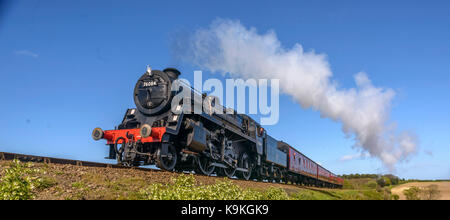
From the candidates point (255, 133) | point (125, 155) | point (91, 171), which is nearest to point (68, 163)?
point (91, 171)

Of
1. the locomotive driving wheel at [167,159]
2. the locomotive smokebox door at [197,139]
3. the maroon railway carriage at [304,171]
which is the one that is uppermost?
the locomotive smokebox door at [197,139]

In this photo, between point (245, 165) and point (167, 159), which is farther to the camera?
point (245, 165)

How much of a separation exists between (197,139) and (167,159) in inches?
48.7

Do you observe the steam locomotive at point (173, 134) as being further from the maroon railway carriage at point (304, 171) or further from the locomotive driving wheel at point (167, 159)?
the maroon railway carriage at point (304, 171)

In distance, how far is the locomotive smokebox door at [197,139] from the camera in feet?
35.1

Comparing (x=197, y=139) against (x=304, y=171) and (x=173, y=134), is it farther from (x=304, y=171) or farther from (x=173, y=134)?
(x=304, y=171)

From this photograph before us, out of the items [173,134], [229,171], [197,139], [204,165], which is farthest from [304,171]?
[173,134]

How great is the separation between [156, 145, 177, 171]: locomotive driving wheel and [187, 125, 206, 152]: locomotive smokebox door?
1.95ft

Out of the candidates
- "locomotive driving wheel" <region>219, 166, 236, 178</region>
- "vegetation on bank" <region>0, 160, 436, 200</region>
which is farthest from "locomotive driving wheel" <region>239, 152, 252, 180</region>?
"vegetation on bank" <region>0, 160, 436, 200</region>

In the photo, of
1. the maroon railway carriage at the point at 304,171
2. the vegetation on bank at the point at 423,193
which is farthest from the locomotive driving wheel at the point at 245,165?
the vegetation on bank at the point at 423,193

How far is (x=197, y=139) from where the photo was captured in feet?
35.9

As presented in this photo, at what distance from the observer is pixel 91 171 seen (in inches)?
289

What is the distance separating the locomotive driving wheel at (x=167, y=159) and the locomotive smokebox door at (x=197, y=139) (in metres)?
0.59
